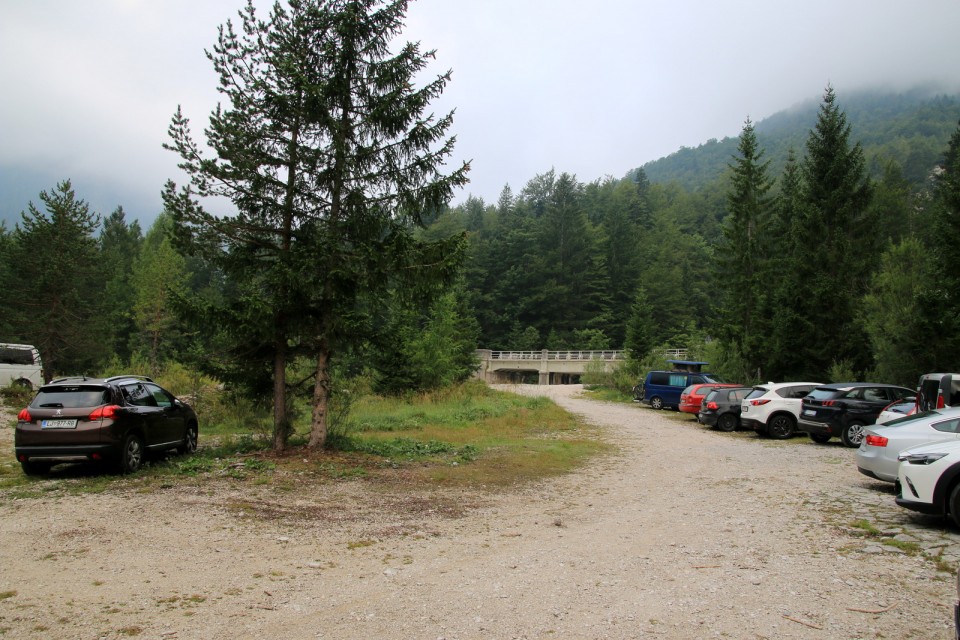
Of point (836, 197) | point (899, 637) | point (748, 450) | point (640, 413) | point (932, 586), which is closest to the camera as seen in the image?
point (899, 637)

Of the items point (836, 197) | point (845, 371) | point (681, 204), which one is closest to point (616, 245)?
point (681, 204)

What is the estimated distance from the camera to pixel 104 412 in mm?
9578

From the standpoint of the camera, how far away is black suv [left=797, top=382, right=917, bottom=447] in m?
16.2

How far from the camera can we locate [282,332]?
1175 centimetres

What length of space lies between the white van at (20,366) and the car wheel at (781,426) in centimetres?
2806

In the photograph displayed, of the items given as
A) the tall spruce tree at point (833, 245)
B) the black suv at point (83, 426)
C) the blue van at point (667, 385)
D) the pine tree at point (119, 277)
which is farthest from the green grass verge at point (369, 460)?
the pine tree at point (119, 277)

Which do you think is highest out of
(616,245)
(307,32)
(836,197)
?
(616,245)

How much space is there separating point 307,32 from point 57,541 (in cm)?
968

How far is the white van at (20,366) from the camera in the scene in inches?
979

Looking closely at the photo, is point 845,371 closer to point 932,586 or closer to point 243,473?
point 932,586

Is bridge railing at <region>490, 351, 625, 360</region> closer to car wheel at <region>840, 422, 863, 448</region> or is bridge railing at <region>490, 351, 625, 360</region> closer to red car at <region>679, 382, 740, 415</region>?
red car at <region>679, 382, 740, 415</region>

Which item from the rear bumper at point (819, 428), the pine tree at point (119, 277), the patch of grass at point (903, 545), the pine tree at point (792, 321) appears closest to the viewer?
the patch of grass at point (903, 545)

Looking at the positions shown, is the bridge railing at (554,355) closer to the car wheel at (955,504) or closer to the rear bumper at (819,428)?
the rear bumper at (819,428)

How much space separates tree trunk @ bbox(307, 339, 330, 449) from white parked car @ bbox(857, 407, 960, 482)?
377 inches
